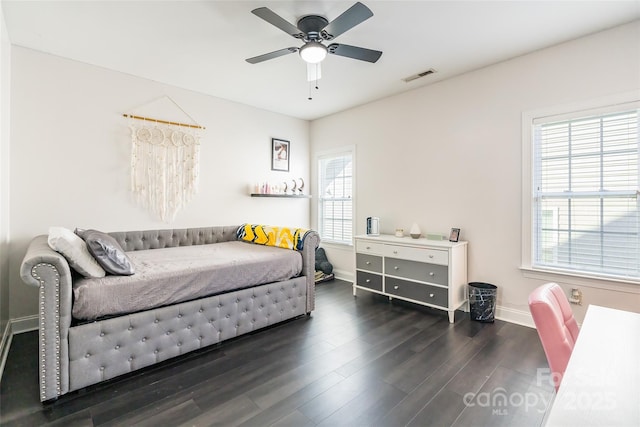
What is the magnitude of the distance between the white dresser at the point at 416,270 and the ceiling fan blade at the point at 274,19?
2.41 meters

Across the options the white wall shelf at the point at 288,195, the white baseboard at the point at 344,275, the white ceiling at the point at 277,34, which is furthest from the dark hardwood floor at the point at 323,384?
the white ceiling at the point at 277,34

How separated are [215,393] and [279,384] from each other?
1.35 feet

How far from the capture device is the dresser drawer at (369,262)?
3.75 meters

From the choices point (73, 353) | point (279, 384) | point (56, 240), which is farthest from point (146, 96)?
point (279, 384)

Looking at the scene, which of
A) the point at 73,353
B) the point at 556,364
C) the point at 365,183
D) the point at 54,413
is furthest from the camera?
the point at 365,183

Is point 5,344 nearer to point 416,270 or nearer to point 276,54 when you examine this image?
point 276,54

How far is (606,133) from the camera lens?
2600 mm

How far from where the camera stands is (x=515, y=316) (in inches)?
120

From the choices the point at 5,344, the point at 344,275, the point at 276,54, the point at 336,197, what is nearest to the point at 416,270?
the point at 344,275

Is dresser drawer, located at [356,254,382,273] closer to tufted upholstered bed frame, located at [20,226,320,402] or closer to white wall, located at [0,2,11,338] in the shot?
tufted upholstered bed frame, located at [20,226,320,402]

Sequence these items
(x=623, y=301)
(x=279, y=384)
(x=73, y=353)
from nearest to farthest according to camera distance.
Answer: (x=73, y=353)
(x=279, y=384)
(x=623, y=301)

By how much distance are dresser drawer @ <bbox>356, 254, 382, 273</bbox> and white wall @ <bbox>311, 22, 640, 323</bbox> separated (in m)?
0.60

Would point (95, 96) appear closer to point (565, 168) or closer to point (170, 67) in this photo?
point (170, 67)

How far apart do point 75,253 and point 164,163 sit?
186cm
